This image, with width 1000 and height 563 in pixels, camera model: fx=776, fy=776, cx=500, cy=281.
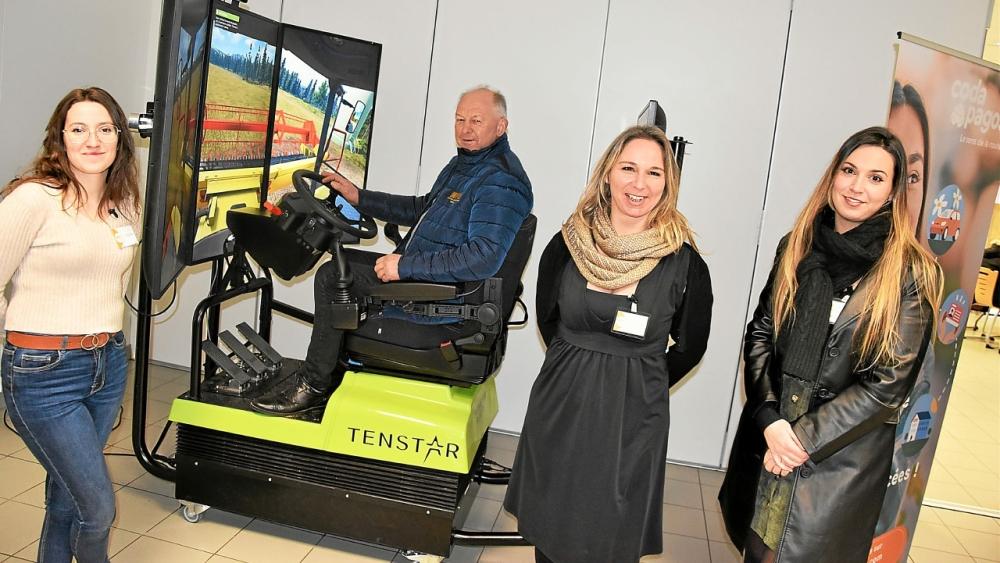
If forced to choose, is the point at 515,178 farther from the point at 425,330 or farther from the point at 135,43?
the point at 135,43

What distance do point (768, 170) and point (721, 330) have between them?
0.87 meters

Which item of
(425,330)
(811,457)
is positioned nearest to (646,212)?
(811,457)

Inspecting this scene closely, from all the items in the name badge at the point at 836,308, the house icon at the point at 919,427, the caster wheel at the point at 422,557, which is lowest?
the caster wheel at the point at 422,557

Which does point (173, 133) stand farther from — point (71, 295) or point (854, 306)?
point (854, 306)

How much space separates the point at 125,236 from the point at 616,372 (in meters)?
1.36

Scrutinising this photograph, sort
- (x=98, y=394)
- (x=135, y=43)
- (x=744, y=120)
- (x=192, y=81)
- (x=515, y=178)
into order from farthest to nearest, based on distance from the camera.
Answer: (x=135, y=43) → (x=744, y=120) → (x=515, y=178) → (x=192, y=81) → (x=98, y=394)

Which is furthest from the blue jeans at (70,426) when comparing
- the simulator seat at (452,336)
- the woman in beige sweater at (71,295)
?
the simulator seat at (452,336)

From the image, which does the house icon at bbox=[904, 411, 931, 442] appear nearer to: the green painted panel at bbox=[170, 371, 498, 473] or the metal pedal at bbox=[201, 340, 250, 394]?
the green painted panel at bbox=[170, 371, 498, 473]

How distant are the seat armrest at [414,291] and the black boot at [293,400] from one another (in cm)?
50

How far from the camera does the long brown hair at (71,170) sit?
2006 millimetres

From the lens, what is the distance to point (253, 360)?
3.21m

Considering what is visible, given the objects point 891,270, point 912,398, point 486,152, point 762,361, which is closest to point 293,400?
point 486,152

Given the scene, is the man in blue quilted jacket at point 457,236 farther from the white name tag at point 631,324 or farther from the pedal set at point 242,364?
the white name tag at point 631,324

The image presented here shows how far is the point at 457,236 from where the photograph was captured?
2916 millimetres
